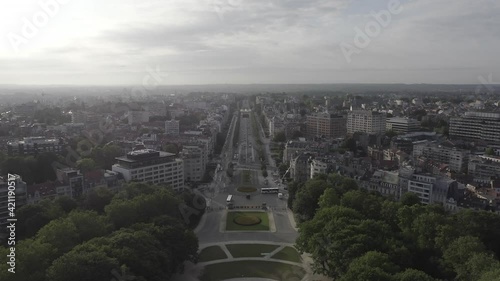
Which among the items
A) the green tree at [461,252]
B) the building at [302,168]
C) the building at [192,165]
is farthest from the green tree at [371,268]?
the building at [192,165]

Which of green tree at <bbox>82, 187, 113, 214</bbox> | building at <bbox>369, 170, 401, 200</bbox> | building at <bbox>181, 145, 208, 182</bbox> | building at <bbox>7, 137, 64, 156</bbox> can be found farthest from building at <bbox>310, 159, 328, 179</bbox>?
building at <bbox>7, 137, 64, 156</bbox>

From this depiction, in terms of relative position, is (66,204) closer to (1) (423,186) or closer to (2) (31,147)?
(2) (31,147)

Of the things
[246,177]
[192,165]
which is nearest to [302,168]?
[246,177]

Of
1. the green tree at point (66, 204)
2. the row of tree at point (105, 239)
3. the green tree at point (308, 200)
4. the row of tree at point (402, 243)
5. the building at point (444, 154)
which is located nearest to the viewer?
the row of tree at point (105, 239)

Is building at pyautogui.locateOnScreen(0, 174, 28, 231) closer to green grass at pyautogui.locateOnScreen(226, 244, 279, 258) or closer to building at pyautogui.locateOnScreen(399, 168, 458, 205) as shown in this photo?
green grass at pyautogui.locateOnScreen(226, 244, 279, 258)

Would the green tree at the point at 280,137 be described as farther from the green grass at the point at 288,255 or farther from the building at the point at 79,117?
the green grass at the point at 288,255

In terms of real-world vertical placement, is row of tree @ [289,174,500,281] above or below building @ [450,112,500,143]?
below

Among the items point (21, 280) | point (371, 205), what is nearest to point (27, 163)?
point (21, 280)
